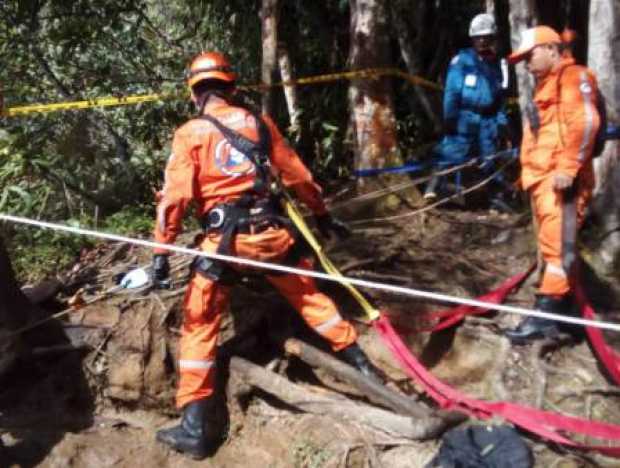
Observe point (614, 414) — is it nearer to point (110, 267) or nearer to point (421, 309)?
point (421, 309)

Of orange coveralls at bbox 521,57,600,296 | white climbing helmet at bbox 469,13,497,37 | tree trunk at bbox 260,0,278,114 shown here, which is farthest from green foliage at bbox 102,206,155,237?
orange coveralls at bbox 521,57,600,296

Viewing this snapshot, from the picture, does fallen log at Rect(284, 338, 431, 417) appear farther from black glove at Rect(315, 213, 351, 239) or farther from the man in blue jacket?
the man in blue jacket

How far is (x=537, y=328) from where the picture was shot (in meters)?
4.39

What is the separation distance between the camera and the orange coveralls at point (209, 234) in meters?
3.87

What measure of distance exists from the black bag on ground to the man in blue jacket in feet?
10.0

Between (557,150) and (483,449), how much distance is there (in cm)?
188

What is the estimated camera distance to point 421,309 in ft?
15.9

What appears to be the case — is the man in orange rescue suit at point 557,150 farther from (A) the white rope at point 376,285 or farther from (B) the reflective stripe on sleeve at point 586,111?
(A) the white rope at point 376,285

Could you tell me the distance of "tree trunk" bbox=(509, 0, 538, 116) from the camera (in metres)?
4.44

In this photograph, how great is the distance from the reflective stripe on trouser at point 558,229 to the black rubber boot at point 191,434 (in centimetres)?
226

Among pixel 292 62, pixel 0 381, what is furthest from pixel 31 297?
pixel 292 62

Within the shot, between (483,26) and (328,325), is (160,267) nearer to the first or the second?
(328,325)

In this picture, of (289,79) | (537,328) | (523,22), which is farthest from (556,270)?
(289,79)

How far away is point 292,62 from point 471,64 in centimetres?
331
